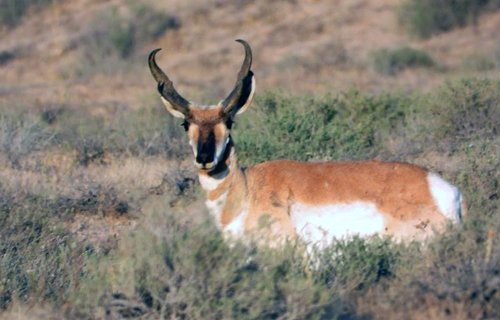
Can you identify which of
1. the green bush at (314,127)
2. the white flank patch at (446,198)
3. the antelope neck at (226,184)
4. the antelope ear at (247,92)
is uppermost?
the antelope ear at (247,92)

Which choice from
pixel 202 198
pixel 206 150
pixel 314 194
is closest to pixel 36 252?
pixel 206 150

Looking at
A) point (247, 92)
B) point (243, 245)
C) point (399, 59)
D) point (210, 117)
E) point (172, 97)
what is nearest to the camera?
point (243, 245)

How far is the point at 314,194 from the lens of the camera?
27.0 feet

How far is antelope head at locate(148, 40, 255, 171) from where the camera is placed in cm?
817

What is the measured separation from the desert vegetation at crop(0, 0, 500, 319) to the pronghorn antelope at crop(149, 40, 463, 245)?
275 millimetres

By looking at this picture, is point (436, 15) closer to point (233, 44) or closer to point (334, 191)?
point (233, 44)

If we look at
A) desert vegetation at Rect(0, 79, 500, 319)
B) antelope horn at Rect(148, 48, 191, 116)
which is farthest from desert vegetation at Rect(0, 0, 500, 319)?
antelope horn at Rect(148, 48, 191, 116)

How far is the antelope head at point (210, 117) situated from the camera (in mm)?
8172

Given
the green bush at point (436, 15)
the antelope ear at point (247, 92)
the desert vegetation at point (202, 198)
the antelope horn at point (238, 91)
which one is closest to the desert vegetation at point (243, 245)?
the desert vegetation at point (202, 198)

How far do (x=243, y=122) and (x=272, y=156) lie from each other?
324cm

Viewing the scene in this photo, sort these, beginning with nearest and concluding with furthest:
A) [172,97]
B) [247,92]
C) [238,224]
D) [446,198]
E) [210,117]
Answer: [446,198] < [238,224] < [210,117] < [172,97] < [247,92]

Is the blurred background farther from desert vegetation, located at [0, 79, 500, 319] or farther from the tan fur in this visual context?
the tan fur

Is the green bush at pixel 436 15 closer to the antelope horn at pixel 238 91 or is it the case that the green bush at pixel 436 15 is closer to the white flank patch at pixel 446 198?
the antelope horn at pixel 238 91

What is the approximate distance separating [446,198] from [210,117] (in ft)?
6.12
